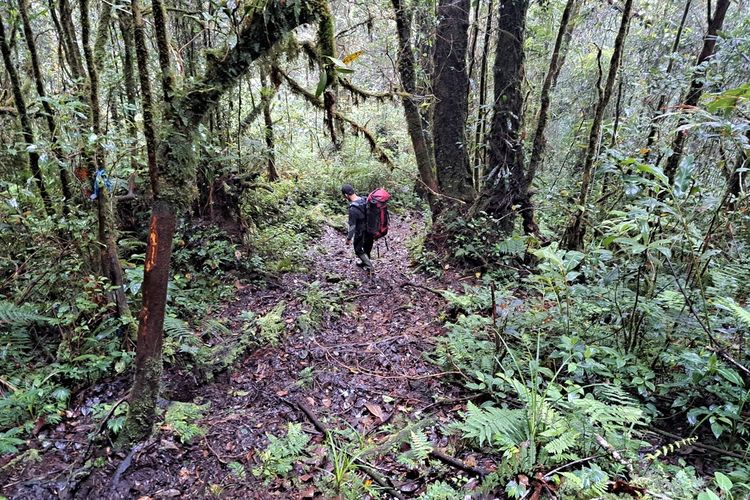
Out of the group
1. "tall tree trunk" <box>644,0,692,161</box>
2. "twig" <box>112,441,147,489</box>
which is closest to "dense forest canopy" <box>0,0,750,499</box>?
"twig" <box>112,441,147,489</box>

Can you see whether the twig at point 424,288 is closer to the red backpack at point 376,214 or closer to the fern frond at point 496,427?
the red backpack at point 376,214

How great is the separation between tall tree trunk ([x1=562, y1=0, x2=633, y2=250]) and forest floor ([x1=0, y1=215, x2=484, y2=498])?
7.72 ft

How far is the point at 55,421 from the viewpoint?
358cm

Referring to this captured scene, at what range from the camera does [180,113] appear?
2.84 m

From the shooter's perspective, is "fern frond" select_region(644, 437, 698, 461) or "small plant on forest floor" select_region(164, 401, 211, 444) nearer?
"fern frond" select_region(644, 437, 698, 461)

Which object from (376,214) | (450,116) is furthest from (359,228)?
(450,116)

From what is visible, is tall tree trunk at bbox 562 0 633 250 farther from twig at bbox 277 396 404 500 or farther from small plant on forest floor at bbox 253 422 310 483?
small plant on forest floor at bbox 253 422 310 483

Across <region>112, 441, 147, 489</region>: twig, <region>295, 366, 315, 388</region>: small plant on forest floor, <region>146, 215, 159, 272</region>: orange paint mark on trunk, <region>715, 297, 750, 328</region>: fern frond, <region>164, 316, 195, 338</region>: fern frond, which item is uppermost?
<region>146, 215, 159, 272</region>: orange paint mark on trunk

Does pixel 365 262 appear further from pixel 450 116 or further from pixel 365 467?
pixel 365 467

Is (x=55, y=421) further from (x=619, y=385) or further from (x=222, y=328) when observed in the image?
(x=619, y=385)

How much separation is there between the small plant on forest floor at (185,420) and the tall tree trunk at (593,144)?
213 inches

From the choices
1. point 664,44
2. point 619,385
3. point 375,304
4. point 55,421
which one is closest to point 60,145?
point 55,421

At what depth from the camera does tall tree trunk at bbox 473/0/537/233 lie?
7102 millimetres

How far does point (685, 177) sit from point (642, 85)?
22.8ft
